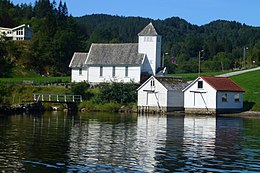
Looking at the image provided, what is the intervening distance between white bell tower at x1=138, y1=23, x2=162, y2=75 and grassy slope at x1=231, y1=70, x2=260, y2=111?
1477 centimetres

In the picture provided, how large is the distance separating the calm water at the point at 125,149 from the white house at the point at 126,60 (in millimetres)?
47251

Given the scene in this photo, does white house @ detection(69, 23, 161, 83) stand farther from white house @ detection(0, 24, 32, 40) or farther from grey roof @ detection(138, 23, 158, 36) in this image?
white house @ detection(0, 24, 32, 40)

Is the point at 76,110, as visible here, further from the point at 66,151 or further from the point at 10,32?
the point at 10,32

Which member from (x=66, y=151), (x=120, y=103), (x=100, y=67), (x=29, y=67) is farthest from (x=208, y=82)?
(x=29, y=67)

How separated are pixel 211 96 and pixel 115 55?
27.1 metres

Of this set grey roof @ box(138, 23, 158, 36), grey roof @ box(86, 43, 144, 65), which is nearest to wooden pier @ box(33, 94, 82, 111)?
grey roof @ box(86, 43, 144, 65)

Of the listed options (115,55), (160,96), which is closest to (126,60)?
(115,55)

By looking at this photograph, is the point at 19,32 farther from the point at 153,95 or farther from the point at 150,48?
the point at 153,95

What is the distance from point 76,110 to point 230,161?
175ft

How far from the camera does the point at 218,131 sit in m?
48.3

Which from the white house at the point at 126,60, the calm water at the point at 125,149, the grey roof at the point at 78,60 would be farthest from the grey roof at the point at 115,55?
the calm water at the point at 125,149

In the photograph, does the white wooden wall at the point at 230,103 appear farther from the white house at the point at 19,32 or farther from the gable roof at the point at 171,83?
the white house at the point at 19,32

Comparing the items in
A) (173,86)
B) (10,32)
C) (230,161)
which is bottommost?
(230,161)

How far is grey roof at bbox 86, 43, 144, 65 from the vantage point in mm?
96375
